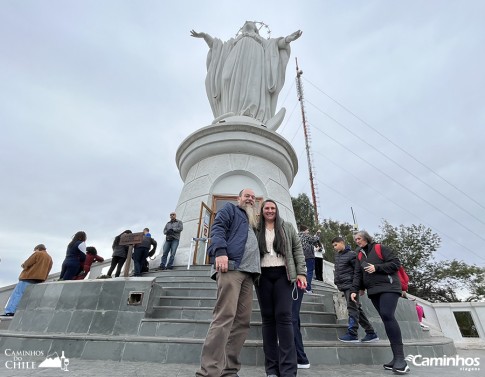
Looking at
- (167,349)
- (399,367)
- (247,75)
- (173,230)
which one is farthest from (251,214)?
(247,75)

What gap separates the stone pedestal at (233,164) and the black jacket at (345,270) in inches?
186

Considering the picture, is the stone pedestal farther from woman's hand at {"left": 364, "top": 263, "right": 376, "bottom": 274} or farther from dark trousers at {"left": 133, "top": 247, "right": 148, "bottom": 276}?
woman's hand at {"left": 364, "top": 263, "right": 376, "bottom": 274}

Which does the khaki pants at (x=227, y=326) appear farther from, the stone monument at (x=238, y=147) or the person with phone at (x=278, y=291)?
the stone monument at (x=238, y=147)

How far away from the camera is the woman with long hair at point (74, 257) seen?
224 inches

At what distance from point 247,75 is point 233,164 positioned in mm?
4926

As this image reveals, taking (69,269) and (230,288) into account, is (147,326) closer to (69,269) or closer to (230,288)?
(230,288)

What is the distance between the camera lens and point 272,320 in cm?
254

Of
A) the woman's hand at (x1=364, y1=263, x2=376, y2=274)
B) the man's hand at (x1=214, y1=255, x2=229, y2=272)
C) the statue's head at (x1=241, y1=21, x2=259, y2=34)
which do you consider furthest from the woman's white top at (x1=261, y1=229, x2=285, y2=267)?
the statue's head at (x1=241, y1=21, x2=259, y2=34)

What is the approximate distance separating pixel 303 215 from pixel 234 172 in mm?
17924

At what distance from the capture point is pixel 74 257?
18.8 ft

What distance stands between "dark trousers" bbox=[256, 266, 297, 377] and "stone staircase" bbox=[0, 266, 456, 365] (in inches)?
35.0

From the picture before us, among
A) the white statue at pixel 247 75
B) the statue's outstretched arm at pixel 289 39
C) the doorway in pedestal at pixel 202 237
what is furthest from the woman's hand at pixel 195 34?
the doorway in pedestal at pixel 202 237

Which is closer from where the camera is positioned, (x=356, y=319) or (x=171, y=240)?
(x=356, y=319)

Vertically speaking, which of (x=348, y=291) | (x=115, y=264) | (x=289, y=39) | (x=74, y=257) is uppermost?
(x=289, y=39)
